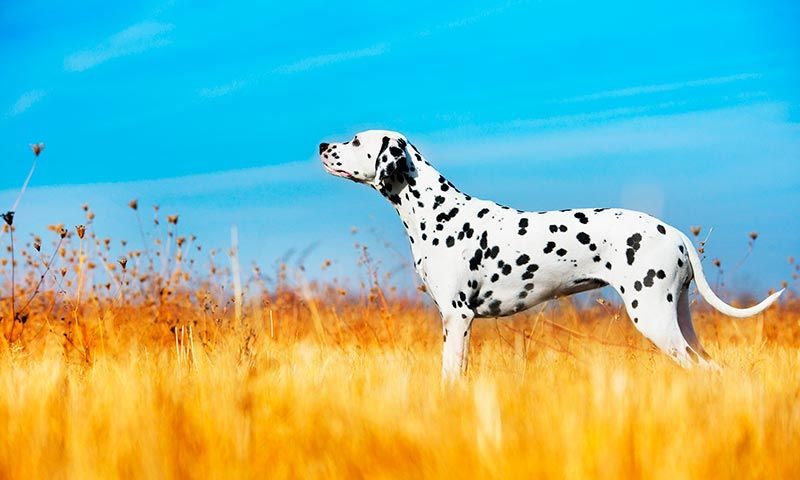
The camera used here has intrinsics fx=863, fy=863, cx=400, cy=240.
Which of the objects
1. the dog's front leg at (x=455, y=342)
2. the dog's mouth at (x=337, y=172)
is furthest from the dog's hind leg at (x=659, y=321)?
the dog's mouth at (x=337, y=172)

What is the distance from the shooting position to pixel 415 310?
9.95 meters

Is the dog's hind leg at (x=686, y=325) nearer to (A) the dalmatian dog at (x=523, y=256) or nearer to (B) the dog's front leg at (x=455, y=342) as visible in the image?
(A) the dalmatian dog at (x=523, y=256)

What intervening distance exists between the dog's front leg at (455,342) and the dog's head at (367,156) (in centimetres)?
109

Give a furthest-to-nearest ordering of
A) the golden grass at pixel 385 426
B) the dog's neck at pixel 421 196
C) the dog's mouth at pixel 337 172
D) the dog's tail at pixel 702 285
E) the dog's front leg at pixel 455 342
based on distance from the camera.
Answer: the dog's mouth at pixel 337 172 < the dog's neck at pixel 421 196 < the dog's tail at pixel 702 285 < the dog's front leg at pixel 455 342 < the golden grass at pixel 385 426

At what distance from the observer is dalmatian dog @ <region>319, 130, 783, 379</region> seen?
222 inches

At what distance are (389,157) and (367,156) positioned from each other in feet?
0.59

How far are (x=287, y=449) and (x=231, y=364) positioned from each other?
138cm

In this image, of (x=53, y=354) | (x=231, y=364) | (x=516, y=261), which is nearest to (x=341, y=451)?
(x=231, y=364)

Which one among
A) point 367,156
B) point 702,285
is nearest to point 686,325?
point 702,285

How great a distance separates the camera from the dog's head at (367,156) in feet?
19.4

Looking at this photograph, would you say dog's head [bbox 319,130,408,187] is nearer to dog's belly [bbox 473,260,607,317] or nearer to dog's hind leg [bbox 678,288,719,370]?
dog's belly [bbox 473,260,607,317]

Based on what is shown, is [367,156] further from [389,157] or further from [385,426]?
[385,426]

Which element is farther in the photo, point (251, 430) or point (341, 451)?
point (251, 430)

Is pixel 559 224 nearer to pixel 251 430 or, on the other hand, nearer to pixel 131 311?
pixel 251 430
